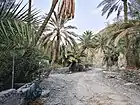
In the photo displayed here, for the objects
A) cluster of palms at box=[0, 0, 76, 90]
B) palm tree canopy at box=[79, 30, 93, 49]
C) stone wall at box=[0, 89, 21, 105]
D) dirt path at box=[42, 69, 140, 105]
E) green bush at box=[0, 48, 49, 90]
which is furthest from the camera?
palm tree canopy at box=[79, 30, 93, 49]

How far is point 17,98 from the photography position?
296 inches

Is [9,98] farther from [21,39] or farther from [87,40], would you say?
[87,40]

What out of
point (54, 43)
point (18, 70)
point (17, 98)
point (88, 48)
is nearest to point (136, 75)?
point (18, 70)

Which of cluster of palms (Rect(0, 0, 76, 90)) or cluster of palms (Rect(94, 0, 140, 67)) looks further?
cluster of palms (Rect(94, 0, 140, 67))

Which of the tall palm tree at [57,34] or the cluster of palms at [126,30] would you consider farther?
the tall palm tree at [57,34]

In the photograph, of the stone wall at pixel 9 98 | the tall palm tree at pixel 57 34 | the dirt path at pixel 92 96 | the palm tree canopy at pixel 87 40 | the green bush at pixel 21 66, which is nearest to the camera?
the stone wall at pixel 9 98

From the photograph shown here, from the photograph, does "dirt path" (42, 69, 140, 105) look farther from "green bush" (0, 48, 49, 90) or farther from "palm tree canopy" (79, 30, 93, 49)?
"palm tree canopy" (79, 30, 93, 49)

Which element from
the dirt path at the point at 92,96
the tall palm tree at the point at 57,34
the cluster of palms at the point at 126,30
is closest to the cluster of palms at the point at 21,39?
the dirt path at the point at 92,96

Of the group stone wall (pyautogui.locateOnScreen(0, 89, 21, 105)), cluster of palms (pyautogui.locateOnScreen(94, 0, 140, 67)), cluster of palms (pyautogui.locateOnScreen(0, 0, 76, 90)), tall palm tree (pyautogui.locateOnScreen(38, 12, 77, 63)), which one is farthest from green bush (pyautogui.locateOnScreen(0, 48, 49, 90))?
tall palm tree (pyautogui.locateOnScreen(38, 12, 77, 63))

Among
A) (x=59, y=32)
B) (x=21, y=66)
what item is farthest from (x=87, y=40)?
(x=21, y=66)

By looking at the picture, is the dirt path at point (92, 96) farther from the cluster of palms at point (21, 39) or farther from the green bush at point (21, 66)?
the cluster of palms at point (21, 39)

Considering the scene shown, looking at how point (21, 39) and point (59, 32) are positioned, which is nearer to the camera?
point (21, 39)

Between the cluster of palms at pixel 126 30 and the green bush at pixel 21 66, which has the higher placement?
the cluster of palms at pixel 126 30

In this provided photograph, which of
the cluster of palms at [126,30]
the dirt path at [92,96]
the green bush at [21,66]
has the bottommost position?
the dirt path at [92,96]
